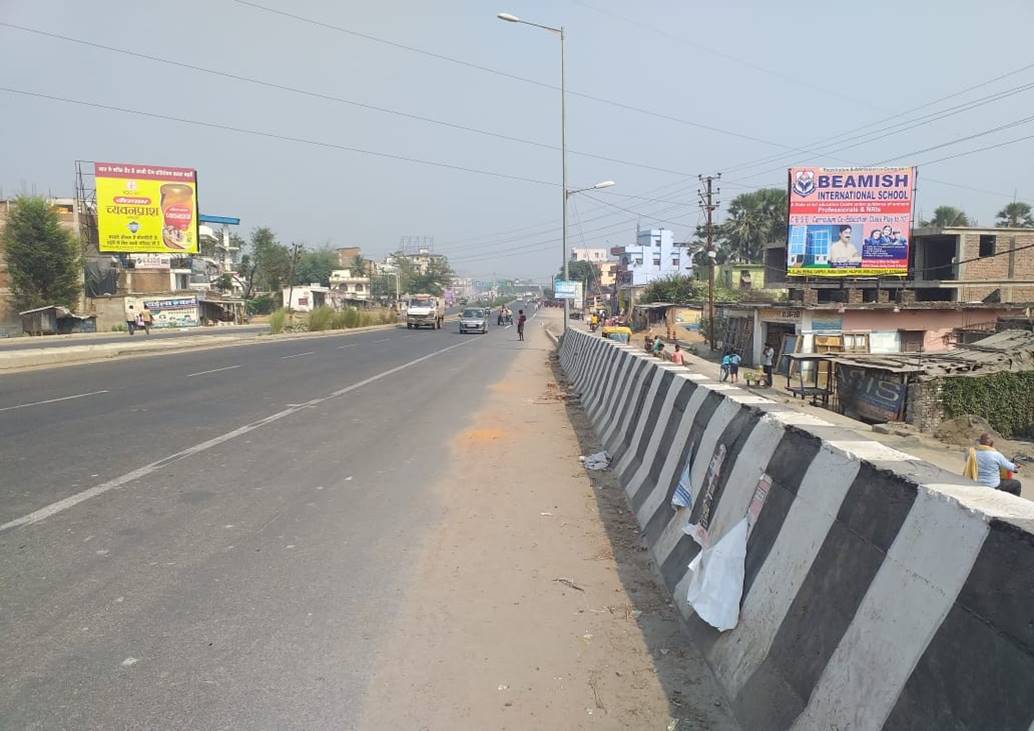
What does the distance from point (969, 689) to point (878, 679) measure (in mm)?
389

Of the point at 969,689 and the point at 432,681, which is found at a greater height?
the point at 969,689

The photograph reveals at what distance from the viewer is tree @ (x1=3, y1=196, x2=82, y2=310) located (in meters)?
47.3

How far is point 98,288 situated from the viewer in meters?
56.8

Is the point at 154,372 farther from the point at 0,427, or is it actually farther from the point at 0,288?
the point at 0,288

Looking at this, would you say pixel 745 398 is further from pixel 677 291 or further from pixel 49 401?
pixel 677 291

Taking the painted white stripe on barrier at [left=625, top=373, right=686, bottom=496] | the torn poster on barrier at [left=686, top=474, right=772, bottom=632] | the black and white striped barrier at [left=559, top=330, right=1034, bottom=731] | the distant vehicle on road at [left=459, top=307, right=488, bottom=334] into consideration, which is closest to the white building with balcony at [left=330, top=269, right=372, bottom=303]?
the distant vehicle on road at [left=459, top=307, right=488, bottom=334]

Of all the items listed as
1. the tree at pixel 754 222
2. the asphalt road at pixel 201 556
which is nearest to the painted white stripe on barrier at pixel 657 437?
the asphalt road at pixel 201 556

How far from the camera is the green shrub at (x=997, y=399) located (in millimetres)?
21750

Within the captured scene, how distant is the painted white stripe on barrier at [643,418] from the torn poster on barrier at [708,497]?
8.04 feet

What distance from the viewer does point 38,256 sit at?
156ft

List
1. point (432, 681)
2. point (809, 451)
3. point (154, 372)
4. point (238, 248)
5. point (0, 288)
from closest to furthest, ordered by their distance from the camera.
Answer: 1. point (809, 451)
2. point (432, 681)
3. point (154, 372)
4. point (0, 288)
5. point (238, 248)

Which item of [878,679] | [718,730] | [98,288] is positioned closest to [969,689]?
[878,679]

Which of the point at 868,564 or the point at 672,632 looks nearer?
the point at 868,564

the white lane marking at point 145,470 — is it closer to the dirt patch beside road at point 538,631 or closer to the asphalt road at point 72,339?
the dirt patch beside road at point 538,631
